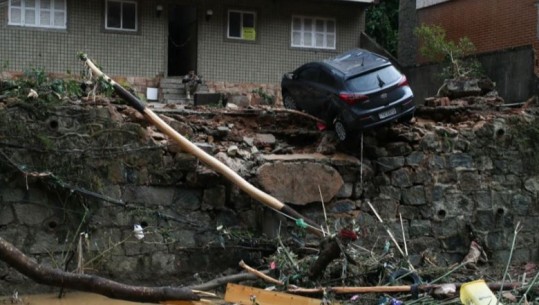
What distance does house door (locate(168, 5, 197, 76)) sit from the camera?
18.3 m

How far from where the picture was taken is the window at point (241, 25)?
18.0m

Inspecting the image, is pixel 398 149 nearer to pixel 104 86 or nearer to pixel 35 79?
pixel 104 86

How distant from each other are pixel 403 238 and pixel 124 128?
4.42 metres

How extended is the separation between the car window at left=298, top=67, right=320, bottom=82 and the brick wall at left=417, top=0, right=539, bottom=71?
298 inches

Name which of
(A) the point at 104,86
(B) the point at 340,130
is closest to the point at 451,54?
(B) the point at 340,130

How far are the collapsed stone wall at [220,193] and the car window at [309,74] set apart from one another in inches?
57.4

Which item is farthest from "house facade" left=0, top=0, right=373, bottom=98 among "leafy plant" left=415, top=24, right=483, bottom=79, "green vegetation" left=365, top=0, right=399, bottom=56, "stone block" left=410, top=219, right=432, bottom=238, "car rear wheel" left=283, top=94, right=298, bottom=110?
"stone block" left=410, top=219, right=432, bottom=238

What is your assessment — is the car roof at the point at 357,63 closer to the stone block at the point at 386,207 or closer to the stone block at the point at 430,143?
the stone block at the point at 430,143

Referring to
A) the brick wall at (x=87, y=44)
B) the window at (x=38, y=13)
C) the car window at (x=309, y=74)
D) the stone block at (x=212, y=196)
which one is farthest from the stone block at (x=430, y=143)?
the window at (x=38, y=13)

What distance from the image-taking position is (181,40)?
19406 millimetres

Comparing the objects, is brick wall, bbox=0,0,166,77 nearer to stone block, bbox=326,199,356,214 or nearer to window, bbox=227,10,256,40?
window, bbox=227,10,256,40

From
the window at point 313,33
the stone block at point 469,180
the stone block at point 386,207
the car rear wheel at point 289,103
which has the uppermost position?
the window at point 313,33

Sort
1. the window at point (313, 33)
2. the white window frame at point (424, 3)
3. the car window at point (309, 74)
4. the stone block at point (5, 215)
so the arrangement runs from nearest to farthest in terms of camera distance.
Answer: the stone block at point (5, 215) < the car window at point (309, 74) < the window at point (313, 33) < the white window frame at point (424, 3)

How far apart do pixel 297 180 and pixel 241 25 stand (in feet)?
31.5
